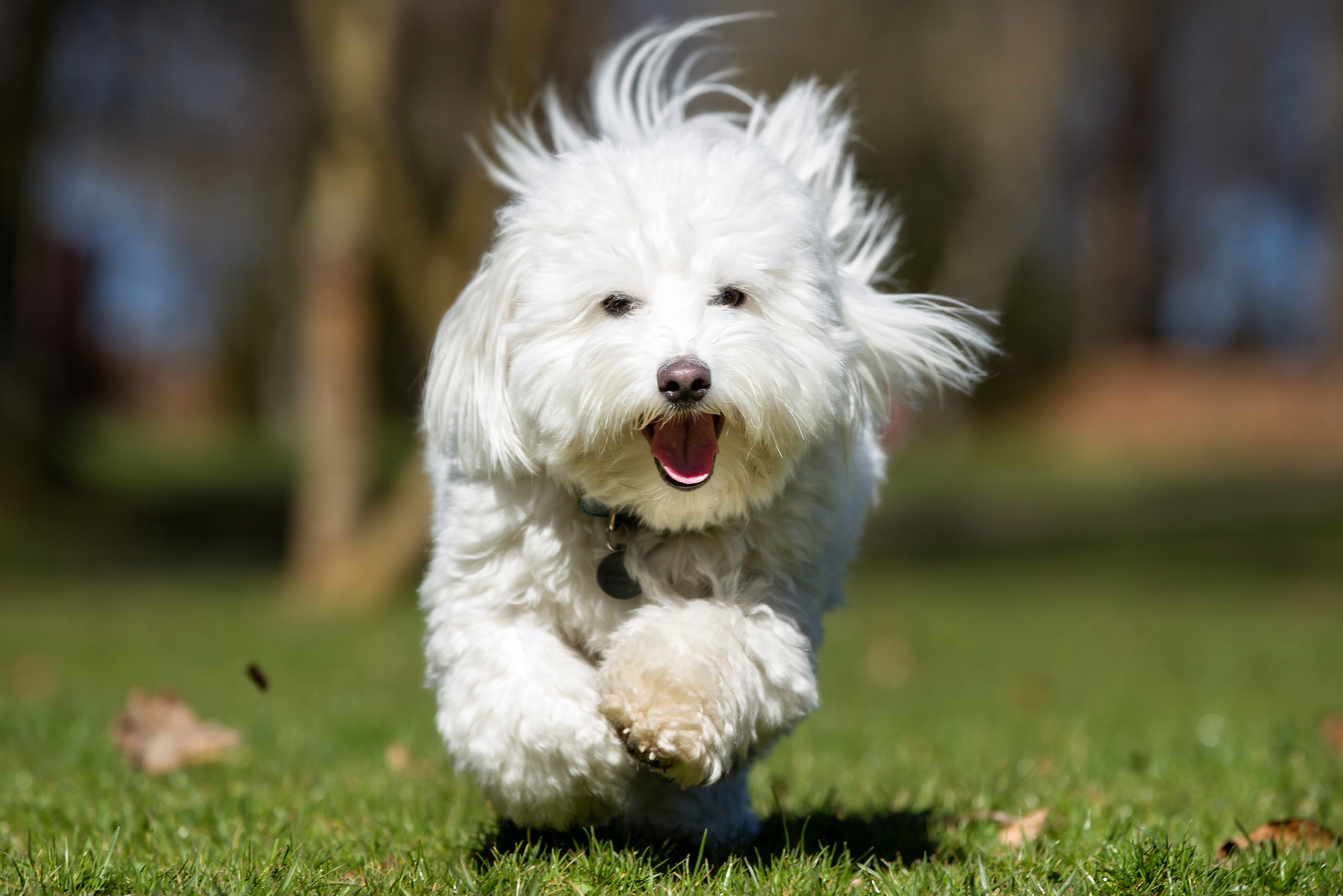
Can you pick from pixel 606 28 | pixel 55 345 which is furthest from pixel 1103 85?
pixel 55 345

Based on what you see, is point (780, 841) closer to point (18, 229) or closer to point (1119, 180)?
point (18, 229)

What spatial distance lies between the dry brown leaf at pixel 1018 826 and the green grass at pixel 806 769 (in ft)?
0.14

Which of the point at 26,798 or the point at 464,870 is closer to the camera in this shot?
the point at 464,870

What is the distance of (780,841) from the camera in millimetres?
3270

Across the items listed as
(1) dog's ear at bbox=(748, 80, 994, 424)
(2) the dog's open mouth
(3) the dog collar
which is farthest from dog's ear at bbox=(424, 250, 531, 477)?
(1) dog's ear at bbox=(748, 80, 994, 424)

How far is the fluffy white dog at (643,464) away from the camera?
2.77 m

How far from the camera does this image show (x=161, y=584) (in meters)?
11.9

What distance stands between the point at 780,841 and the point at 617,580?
0.80 m

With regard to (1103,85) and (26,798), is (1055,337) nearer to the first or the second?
(1103,85)

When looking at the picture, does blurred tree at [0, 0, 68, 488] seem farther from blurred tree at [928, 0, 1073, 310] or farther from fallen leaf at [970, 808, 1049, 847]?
blurred tree at [928, 0, 1073, 310]

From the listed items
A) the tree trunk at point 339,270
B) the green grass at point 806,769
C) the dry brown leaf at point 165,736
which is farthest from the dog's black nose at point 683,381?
the tree trunk at point 339,270

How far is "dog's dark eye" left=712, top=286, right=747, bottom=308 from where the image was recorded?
9.70 feet

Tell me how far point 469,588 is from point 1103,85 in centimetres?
2805

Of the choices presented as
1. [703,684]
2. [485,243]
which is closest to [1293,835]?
[703,684]
